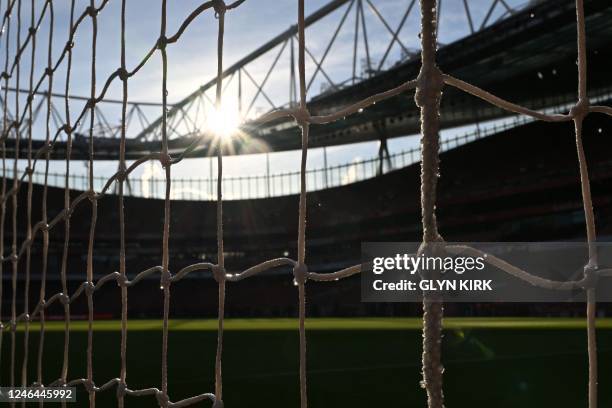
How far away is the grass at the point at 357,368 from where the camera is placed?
452cm

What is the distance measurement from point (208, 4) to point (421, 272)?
4.09 feet

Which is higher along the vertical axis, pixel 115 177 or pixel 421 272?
pixel 115 177

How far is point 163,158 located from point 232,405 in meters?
2.50

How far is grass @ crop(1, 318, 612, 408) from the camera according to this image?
178 inches

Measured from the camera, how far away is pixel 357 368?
6051 mm

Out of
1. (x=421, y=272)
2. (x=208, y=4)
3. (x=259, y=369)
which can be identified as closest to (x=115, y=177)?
(x=208, y=4)

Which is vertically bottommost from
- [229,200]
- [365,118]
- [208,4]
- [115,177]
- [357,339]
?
[357,339]

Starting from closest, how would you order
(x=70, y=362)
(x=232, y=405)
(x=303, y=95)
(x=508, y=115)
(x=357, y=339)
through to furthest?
(x=303, y=95) → (x=232, y=405) → (x=70, y=362) → (x=357, y=339) → (x=508, y=115)

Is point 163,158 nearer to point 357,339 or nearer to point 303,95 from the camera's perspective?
point 303,95

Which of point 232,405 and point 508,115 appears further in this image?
point 508,115

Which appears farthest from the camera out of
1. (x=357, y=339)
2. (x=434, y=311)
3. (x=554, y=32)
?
(x=554, y=32)

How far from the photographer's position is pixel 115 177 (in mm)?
2635

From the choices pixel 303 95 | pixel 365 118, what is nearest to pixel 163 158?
pixel 303 95

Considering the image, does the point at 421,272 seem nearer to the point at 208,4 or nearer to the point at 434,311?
the point at 434,311
